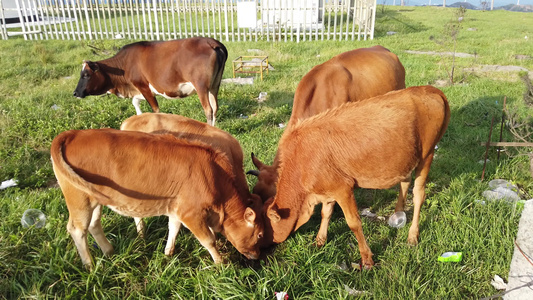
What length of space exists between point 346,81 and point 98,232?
13.3ft

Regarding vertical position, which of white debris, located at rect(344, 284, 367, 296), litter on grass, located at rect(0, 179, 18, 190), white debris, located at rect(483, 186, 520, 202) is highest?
litter on grass, located at rect(0, 179, 18, 190)

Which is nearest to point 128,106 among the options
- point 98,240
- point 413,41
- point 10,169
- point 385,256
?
point 10,169

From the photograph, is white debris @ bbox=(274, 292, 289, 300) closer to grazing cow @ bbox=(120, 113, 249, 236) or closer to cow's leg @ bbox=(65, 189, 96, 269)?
grazing cow @ bbox=(120, 113, 249, 236)

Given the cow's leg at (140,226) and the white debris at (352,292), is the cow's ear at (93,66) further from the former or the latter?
the white debris at (352,292)

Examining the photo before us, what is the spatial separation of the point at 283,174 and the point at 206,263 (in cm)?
122

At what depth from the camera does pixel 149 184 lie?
3459mm

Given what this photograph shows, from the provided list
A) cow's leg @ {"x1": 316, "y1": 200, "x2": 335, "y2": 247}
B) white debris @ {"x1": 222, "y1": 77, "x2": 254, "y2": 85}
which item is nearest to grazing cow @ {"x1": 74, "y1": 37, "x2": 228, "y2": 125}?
white debris @ {"x1": 222, "y1": 77, "x2": 254, "y2": 85}

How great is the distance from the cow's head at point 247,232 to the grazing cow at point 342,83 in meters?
0.54

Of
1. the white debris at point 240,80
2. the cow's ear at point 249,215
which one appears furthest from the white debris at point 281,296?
the white debris at point 240,80

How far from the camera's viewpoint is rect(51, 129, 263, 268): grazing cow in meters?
3.30

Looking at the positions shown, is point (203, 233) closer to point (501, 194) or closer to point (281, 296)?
point (281, 296)

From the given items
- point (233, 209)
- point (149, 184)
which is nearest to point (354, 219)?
point (233, 209)

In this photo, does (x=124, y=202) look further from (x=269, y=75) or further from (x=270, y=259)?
(x=269, y=75)

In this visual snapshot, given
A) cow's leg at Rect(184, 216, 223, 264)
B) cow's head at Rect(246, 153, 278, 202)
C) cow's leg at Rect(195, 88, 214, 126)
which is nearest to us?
cow's leg at Rect(184, 216, 223, 264)
